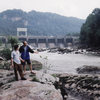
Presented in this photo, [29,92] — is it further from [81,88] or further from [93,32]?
[93,32]

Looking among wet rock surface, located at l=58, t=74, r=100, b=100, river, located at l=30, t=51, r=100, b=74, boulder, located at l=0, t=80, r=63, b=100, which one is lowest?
river, located at l=30, t=51, r=100, b=74

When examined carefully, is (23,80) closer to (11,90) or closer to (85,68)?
(11,90)

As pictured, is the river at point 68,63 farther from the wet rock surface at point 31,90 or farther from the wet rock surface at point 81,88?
the wet rock surface at point 31,90

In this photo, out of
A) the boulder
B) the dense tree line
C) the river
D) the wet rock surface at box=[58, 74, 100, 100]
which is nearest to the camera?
the boulder

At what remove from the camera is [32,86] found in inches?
319

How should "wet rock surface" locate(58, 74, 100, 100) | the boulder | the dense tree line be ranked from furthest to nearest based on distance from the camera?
the dense tree line, "wet rock surface" locate(58, 74, 100, 100), the boulder

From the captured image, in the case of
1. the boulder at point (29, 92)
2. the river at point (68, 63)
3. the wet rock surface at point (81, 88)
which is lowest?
the river at point (68, 63)

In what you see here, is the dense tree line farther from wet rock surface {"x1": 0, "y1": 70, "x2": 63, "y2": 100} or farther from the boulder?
the boulder

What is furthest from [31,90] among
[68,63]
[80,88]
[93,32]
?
[93,32]

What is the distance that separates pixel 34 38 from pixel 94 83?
126m

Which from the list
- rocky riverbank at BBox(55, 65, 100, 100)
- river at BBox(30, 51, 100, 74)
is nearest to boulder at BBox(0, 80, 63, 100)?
rocky riverbank at BBox(55, 65, 100, 100)

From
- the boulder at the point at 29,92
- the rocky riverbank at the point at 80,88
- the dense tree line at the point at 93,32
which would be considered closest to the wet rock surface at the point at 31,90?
the boulder at the point at 29,92

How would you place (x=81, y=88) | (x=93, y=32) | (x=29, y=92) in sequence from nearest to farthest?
(x=29, y=92) → (x=81, y=88) → (x=93, y=32)

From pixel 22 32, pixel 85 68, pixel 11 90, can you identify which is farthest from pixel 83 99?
pixel 22 32
